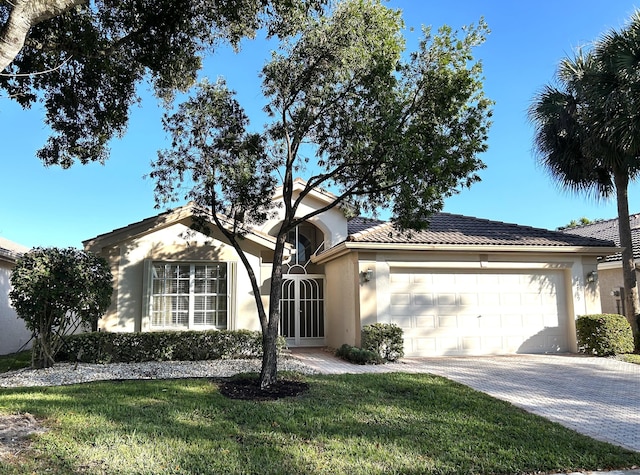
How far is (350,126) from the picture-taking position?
8.48m

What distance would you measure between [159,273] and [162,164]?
15.7ft

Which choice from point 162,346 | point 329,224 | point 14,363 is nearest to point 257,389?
point 162,346

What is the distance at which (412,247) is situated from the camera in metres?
13.3

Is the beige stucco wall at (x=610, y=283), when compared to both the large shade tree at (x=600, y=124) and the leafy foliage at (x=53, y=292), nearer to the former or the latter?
the large shade tree at (x=600, y=124)

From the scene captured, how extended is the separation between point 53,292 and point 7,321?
7.31 meters

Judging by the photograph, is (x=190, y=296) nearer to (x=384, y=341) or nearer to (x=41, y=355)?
(x=41, y=355)

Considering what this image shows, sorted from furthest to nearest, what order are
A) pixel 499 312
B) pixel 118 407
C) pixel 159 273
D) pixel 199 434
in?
1. pixel 499 312
2. pixel 159 273
3. pixel 118 407
4. pixel 199 434

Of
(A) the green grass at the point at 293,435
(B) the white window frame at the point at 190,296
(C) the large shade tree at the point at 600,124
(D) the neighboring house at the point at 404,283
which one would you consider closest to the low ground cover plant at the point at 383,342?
(D) the neighboring house at the point at 404,283

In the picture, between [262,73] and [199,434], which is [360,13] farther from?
[199,434]

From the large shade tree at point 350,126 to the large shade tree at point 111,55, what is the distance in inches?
44.8

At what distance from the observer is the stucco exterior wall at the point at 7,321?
14.8 m

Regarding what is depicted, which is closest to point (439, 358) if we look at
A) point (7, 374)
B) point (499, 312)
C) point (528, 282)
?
point (499, 312)

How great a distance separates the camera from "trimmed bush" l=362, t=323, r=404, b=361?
12242mm

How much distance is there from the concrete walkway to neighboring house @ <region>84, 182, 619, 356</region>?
0.95 m
